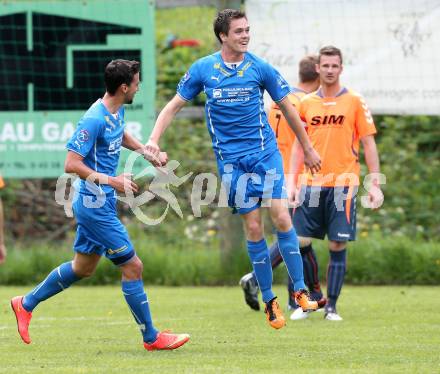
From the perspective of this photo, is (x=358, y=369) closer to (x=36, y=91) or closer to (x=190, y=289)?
(x=190, y=289)

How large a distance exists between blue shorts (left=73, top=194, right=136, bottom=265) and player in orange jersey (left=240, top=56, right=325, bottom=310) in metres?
2.49

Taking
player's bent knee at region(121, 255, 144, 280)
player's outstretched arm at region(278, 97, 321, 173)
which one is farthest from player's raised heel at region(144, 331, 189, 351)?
player's outstretched arm at region(278, 97, 321, 173)

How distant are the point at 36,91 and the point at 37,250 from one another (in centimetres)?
184

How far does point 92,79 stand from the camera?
41.4 feet

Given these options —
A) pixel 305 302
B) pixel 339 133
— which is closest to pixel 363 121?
pixel 339 133

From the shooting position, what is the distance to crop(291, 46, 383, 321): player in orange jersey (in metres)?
9.05

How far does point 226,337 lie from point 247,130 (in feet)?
4.78

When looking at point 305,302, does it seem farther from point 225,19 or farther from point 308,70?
point 308,70

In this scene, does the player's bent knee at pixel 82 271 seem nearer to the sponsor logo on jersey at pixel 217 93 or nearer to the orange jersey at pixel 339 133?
the sponsor logo on jersey at pixel 217 93

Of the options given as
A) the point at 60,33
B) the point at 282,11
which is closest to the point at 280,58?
the point at 282,11

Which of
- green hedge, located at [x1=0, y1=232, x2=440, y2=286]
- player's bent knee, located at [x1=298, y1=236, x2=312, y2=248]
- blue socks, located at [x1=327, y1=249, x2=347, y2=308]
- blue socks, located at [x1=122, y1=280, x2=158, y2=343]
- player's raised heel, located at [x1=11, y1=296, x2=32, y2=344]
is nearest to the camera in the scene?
blue socks, located at [x1=122, y1=280, x2=158, y2=343]

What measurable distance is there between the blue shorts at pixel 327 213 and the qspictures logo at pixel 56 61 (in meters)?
4.06

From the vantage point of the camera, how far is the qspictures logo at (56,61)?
12.6 meters

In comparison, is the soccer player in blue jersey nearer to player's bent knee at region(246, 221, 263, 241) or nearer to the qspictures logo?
player's bent knee at region(246, 221, 263, 241)
